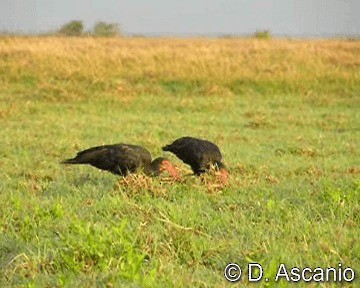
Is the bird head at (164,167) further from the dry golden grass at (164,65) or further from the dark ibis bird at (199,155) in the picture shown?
the dry golden grass at (164,65)

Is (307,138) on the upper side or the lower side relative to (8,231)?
lower

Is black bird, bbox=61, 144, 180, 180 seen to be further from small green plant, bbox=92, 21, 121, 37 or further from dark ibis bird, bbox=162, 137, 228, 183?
small green plant, bbox=92, 21, 121, 37

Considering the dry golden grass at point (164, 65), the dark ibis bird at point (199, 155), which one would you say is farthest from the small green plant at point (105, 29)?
the dark ibis bird at point (199, 155)

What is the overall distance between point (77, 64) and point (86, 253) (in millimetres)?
15678

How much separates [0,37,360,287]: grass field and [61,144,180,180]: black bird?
250 millimetres

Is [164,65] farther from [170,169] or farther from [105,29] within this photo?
[105,29]

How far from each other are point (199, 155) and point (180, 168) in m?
0.50

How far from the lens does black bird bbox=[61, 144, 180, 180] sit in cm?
611

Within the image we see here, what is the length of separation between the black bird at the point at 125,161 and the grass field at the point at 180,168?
25 centimetres

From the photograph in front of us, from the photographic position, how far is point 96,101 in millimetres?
15273

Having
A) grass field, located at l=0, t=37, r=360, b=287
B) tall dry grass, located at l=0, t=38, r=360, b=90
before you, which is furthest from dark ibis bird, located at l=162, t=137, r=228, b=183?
tall dry grass, located at l=0, t=38, r=360, b=90

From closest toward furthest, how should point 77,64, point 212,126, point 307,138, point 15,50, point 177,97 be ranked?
point 307,138
point 212,126
point 177,97
point 77,64
point 15,50

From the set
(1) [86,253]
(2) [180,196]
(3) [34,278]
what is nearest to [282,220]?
(2) [180,196]

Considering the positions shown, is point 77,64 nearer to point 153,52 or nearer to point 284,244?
point 153,52
